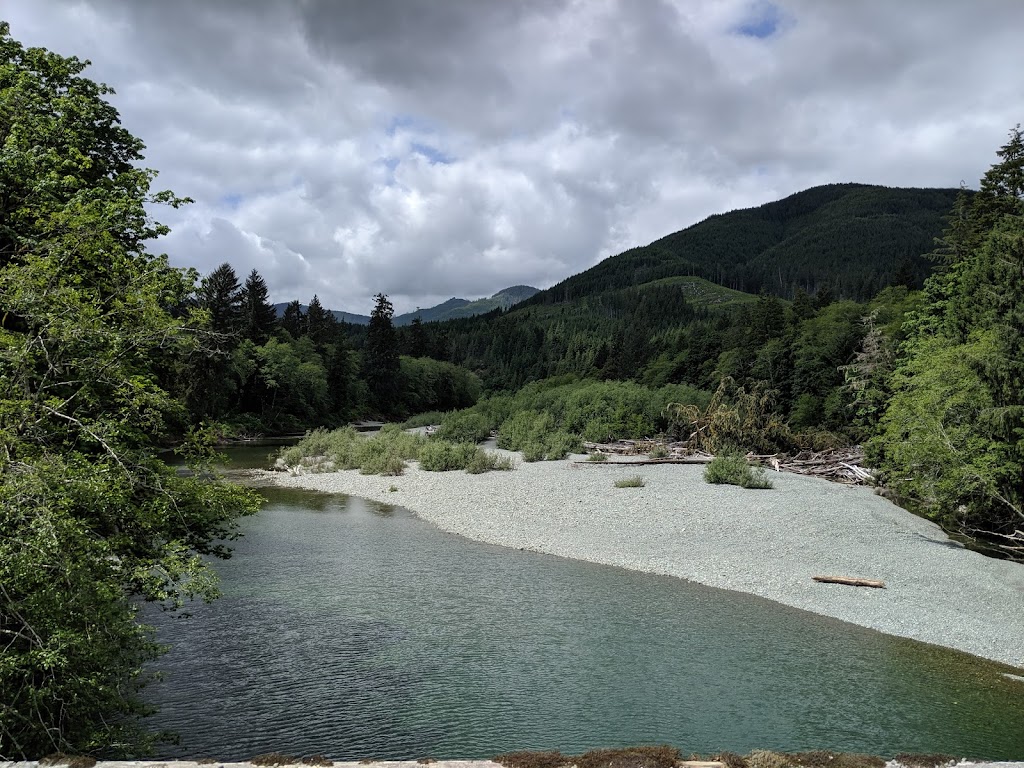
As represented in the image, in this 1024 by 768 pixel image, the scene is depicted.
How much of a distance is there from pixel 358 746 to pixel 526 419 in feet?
132

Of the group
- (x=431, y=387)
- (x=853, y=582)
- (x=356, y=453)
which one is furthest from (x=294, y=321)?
(x=853, y=582)

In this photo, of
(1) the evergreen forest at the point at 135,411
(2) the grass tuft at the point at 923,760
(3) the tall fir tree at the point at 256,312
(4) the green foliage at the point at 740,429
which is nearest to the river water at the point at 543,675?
(1) the evergreen forest at the point at 135,411

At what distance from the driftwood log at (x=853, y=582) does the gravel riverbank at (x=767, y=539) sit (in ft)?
0.70

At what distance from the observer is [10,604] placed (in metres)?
5.84

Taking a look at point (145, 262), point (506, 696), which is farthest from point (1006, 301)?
point (145, 262)

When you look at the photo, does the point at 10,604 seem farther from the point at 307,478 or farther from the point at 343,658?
the point at 307,478

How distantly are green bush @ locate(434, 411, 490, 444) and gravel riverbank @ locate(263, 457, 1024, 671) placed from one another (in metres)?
18.8

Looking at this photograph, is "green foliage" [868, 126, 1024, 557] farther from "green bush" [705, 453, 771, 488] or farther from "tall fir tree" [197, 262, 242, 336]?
"tall fir tree" [197, 262, 242, 336]

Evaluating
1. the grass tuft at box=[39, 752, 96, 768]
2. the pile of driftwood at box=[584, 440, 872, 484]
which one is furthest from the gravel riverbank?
the grass tuft at box=[39, 752, 96, 768]

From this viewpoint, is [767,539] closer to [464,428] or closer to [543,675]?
[543,675]

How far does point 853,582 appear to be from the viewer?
15859 millimetres

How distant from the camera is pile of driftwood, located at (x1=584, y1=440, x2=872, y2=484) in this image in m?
31.9

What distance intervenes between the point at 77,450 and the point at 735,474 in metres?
25.6

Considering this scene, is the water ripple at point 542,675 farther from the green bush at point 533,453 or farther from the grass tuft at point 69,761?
the green bush at point 533,453
